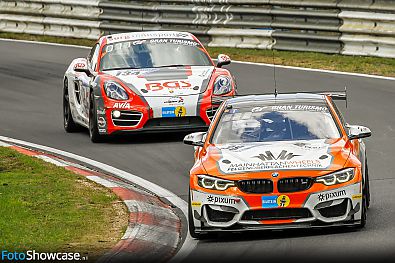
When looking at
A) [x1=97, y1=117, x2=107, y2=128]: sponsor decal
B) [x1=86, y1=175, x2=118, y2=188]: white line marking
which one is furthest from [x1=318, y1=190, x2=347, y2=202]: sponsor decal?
[x1=97, y1=117, x2=107, y2=128]: sponsor decal

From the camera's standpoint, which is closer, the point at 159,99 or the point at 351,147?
the point at 351,147

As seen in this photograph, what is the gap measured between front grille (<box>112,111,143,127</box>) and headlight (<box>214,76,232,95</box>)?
3.44ft

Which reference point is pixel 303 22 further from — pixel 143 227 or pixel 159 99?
pixel 143 227

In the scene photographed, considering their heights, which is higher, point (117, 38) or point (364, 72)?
point (117, 38)

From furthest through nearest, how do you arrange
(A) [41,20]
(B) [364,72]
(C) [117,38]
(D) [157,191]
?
(A) [41,20], (B) [364,72], (C) [117,38], (D) [157,191]

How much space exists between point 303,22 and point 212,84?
802cm

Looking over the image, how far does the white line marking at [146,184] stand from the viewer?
33.9ft

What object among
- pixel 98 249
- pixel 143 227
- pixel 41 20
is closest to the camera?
pixel 98 249

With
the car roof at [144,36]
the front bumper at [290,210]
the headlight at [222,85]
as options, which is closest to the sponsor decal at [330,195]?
the front bumper at [290,210]

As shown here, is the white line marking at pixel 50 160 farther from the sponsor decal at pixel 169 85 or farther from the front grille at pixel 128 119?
the sponsor decal at pixel 169 85

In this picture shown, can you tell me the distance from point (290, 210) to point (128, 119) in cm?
641

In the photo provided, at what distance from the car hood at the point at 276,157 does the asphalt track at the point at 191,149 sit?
0.57 m

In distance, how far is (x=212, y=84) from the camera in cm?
1672

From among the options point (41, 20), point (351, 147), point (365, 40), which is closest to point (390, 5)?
point (365, 40)
